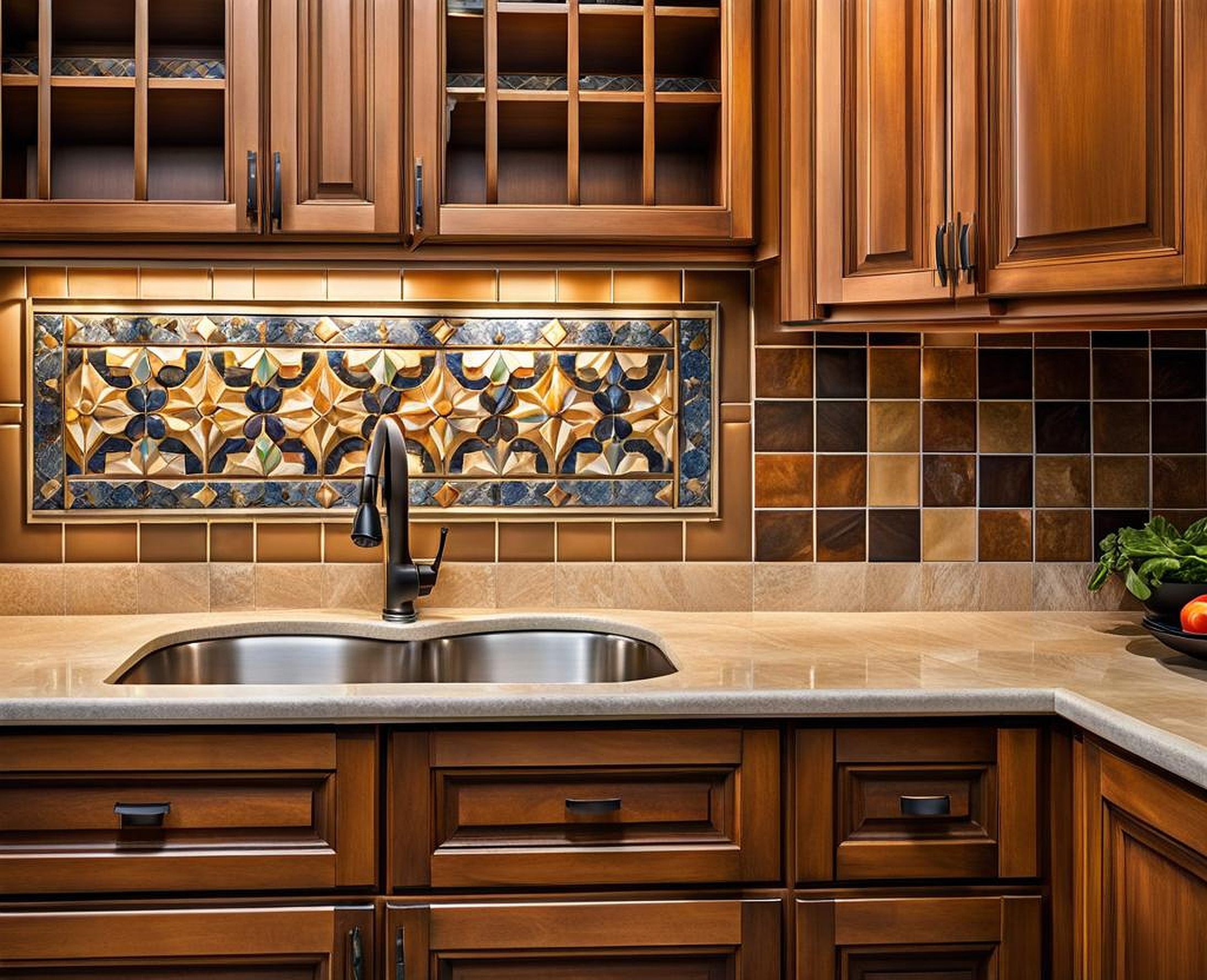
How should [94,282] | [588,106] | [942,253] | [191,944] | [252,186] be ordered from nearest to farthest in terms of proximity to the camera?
[191,944], [942,253], [252,186], [588,106], [94,282]

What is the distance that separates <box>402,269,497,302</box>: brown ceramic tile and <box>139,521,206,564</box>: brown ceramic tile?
0.63 metres

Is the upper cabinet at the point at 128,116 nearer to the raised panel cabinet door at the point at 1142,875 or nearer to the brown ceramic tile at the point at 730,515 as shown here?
the brown ceramic tile at the point at 730,515

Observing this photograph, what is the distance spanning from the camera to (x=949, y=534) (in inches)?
84.7

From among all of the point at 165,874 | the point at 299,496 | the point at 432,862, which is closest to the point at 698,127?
the point at 299,496

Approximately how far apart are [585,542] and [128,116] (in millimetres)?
1150

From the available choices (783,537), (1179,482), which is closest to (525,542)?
(783,537)

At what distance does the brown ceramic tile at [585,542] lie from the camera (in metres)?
2.13

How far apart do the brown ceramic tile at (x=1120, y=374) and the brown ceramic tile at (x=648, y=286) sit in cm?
86

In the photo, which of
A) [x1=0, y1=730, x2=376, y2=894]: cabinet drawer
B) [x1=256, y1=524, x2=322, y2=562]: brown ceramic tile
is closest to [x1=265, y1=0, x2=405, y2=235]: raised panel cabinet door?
[x1=256, y1=524, x2=322, y2=562]: brown ceramic tile

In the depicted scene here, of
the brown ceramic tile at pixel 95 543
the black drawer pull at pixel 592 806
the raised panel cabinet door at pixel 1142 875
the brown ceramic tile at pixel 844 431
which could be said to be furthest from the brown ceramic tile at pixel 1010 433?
the brown ceramic tile at pixel 95 543

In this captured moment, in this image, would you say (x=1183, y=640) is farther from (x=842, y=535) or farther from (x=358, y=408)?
(x=358, y=408)

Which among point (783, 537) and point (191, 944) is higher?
point (783, 537)

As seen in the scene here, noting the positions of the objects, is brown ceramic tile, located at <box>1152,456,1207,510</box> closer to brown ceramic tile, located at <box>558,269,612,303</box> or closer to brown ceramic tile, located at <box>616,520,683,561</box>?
brown ceramic tile, located at <box>616,520,683,561</box>

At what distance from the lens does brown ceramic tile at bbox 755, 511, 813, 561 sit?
2148mm
